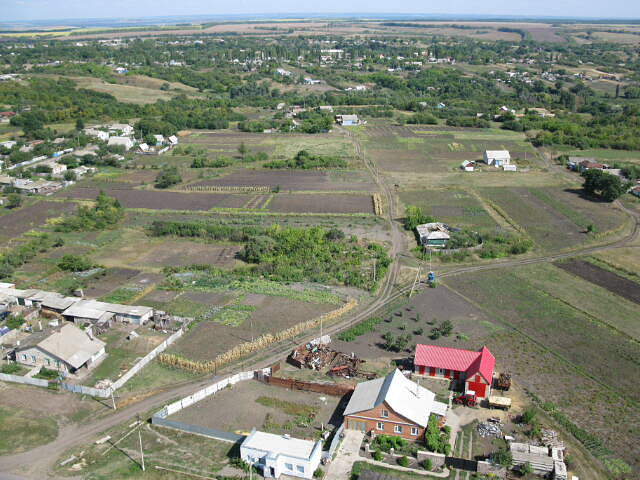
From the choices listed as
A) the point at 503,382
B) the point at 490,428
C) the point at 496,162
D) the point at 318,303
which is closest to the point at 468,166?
the point at 496,162

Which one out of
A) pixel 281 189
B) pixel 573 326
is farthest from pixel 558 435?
pixel 281 189

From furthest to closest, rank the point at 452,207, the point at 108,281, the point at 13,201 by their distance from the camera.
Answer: the point at 452,207, the point at 13,201, the point at 108,281

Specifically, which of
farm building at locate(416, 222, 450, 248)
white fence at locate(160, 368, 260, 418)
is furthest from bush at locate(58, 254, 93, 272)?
farm building at locate(416, 222, 450, 248)

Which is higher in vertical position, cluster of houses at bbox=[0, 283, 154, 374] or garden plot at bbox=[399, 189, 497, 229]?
cluster of houses at bbox=[0, 283, 154, 374]

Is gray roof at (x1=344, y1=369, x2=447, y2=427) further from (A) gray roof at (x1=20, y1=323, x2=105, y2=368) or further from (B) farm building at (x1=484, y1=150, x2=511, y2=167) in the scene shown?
(B) farm building at (x1=484, y1=150, x2=511, y2=167)

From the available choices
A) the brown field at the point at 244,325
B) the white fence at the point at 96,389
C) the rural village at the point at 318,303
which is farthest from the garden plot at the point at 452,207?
the white fence at the point at 96,389

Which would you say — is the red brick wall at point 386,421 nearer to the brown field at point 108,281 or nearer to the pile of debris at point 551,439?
the pile of debris at point 551,439

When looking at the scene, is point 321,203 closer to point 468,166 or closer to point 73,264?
point 468,166
